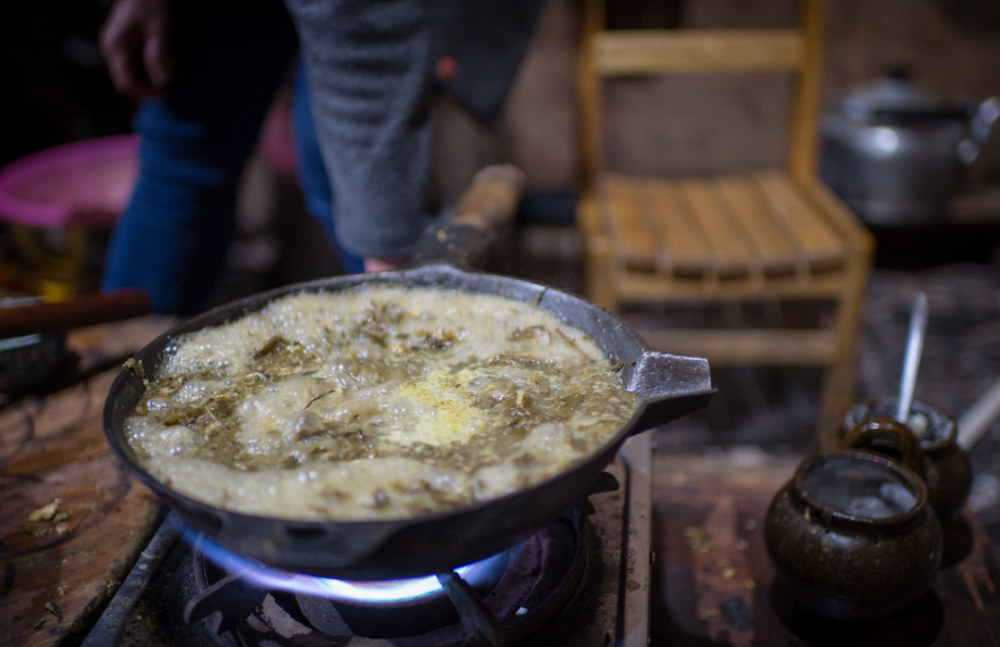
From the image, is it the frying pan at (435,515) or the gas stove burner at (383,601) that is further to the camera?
the gas stove burner at (383,601)

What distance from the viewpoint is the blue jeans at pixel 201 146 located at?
1965 mm

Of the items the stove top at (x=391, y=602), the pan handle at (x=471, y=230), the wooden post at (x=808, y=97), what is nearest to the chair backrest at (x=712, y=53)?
the wooden post at (x=808, y=97)

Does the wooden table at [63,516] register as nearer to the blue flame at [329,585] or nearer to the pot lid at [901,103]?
the blue flame at [329,585]

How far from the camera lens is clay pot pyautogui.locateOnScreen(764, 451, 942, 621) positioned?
105cm

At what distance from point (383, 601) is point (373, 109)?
3.25ft

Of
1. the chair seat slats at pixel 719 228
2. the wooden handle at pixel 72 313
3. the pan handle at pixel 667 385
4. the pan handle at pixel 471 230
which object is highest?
the pan handle at pixel 471 230

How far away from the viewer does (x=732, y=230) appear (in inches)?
103

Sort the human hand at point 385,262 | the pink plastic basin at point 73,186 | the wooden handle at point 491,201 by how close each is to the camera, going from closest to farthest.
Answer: the wooden handle at point 491,201, the human hand at point 385,262, the pink plastic basin at point 73,186

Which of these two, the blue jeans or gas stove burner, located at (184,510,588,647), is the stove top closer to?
gas stove burner, located at (184,510,588,647)

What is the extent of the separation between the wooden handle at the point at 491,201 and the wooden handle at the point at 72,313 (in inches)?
28.9

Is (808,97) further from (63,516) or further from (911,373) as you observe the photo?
(63,516)

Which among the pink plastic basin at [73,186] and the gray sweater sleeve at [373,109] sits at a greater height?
the gray sweater sleeve at [373,109]

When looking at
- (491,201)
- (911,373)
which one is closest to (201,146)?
(491,201)

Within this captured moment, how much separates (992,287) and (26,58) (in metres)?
5.39
